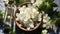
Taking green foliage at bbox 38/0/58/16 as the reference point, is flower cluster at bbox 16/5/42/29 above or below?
below

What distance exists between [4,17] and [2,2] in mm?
170

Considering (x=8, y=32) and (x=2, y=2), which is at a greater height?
(x=2, y=2)

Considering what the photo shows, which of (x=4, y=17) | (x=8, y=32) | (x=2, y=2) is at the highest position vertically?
(x=2, y=2)

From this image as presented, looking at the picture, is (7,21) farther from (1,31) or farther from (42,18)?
(42,18)

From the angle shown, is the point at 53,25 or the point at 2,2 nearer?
the point at 53,25

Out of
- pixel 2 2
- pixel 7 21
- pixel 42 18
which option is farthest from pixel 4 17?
pixel 42 18

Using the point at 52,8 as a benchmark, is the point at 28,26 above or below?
below

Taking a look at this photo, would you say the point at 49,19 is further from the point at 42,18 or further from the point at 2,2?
the point at 2,2

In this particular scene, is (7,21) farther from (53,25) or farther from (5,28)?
(53,25)

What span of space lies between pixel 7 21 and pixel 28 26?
196 mm

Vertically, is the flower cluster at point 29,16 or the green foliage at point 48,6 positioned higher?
the green foliage at point 48,6

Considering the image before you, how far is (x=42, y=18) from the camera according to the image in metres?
1.78

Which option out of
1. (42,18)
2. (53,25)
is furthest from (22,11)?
(53,25)

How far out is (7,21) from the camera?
1830 mm
